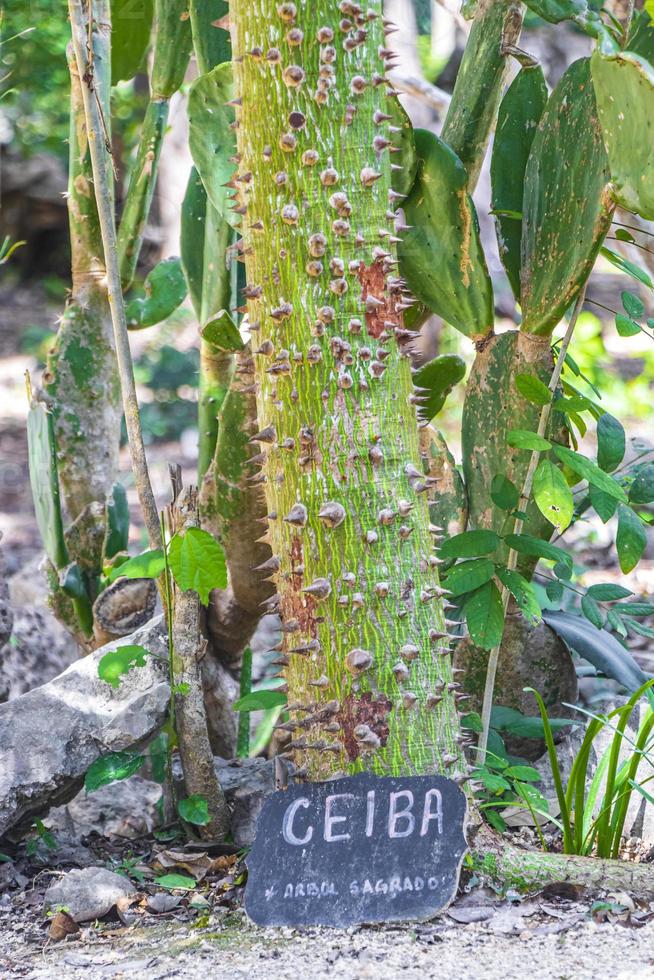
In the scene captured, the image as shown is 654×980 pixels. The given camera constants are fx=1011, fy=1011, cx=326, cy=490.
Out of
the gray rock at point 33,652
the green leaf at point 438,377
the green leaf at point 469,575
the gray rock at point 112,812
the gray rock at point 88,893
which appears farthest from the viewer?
the gray rock at point 33,652

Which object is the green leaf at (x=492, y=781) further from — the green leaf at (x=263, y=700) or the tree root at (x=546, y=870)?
the green leaf at (x=263, y=700)

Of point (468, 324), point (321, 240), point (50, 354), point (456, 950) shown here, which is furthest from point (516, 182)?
point (456, 950)

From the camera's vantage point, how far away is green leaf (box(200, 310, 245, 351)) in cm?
Result: 168

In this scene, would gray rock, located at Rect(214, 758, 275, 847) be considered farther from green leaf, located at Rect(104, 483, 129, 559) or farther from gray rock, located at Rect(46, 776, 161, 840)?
green leaf, located at Rect(104, 483, 129, 559)

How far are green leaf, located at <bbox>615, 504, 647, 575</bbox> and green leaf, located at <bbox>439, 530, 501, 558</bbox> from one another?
22cm

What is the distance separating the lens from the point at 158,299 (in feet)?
7.34

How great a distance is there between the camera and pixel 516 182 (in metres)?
1.73

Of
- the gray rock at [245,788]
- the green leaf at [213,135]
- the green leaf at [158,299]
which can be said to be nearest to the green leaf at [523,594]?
the gray rock at [245,788]

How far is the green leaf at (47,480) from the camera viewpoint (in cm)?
200

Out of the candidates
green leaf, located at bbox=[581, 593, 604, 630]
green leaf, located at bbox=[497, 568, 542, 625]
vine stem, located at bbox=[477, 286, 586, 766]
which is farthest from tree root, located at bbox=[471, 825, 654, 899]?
green leaf, located at bbox=[581, 593, 604, 630]

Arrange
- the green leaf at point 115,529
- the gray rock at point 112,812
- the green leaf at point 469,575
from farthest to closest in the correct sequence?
the green leaf at point 115,529 < the gray rock at point 112,812 < the green leaf at point 469,575

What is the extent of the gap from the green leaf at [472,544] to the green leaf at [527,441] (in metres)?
0.17

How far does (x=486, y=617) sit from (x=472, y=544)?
12cm

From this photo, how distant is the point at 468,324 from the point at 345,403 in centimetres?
43
